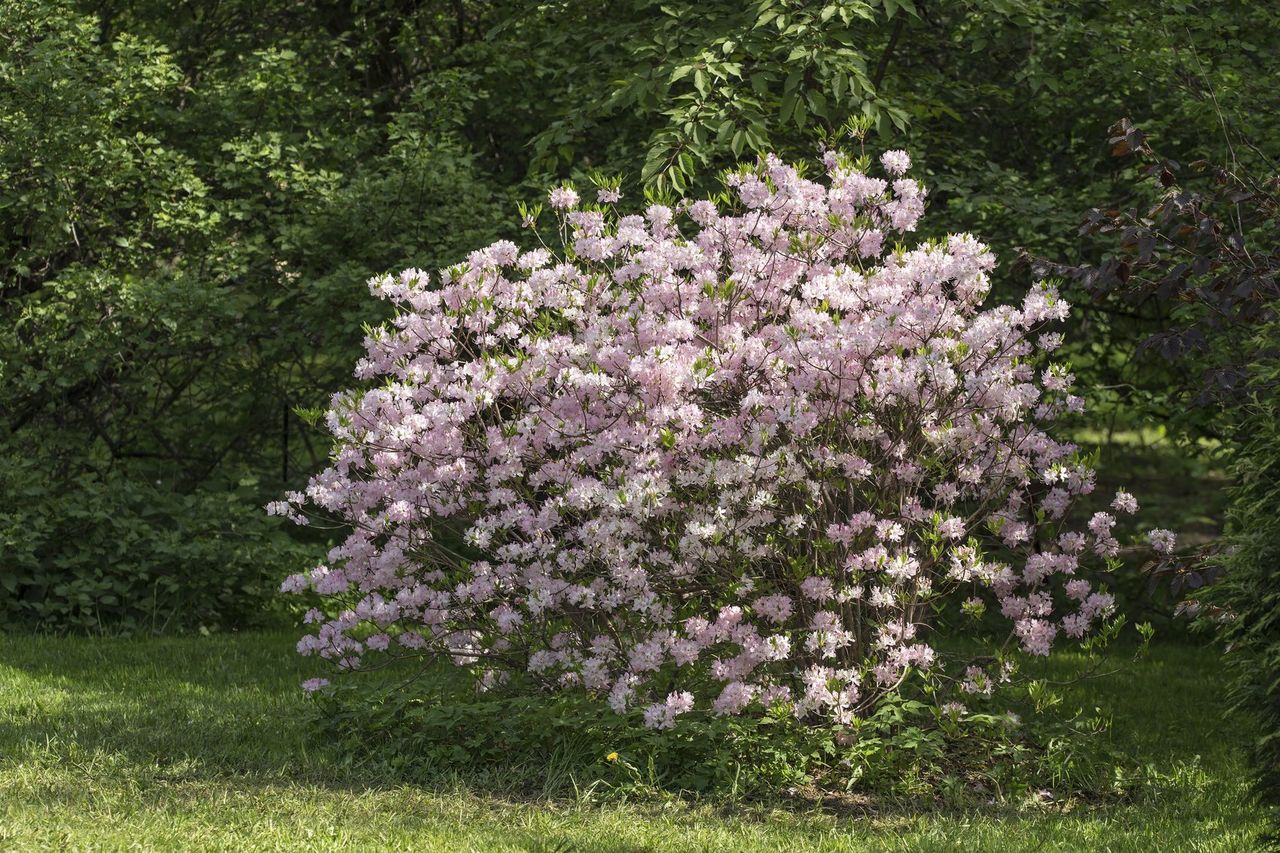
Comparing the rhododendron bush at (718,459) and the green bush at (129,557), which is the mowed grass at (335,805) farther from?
the green bush at (129,557)

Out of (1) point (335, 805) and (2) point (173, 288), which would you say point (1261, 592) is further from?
(2) point (173, 288)

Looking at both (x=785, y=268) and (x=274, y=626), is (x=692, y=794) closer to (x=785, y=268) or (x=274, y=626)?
(x=785, y=268)

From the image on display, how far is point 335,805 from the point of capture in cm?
518

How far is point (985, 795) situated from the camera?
567 cm

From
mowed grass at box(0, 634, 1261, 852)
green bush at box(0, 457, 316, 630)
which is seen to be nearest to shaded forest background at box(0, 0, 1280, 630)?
green bush at box(0, 457, 316, 630)

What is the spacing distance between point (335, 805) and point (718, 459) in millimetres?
1876

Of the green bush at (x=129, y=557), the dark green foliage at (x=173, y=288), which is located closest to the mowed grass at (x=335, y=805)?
the green bush at (x=129, y=557)

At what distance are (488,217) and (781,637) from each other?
4.89 meters

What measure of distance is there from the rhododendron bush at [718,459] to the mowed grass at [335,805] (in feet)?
1.63

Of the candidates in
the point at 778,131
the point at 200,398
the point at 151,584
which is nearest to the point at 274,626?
the point at 151,584

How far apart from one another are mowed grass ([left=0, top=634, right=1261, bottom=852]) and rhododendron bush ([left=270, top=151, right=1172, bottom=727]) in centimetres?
50

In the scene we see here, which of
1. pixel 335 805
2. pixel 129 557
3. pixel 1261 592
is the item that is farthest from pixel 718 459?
pixel 129 557

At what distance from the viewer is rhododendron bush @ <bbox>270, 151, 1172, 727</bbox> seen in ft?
18.0

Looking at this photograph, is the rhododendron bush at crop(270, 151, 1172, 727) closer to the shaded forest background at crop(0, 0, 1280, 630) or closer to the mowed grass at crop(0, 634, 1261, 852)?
the mowed grass at crop(0, 634, 1261, 852)
